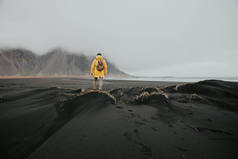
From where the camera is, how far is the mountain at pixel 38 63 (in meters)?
96.6

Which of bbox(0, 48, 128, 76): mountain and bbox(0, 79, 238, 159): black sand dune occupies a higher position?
bbox(0, 48, 128, 76): mountain

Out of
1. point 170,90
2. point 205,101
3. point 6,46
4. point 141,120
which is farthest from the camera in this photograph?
point 6,46

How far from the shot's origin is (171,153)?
125 centimetres

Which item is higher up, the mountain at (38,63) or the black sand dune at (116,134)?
the mountain at (38,63)

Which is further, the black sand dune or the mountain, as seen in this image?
the mountain

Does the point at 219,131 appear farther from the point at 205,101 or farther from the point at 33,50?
the point at 33,50

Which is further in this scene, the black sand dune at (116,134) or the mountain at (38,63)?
the mountain at (38,63)

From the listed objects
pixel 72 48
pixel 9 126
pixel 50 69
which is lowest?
pixel 9 126

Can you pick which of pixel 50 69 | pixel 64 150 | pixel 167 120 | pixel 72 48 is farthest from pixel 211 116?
pixel 72 48

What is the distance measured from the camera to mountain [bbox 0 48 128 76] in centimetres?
9659

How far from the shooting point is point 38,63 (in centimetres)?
11875

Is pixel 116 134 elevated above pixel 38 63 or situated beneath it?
situated beneath

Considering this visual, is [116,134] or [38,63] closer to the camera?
[116,134]

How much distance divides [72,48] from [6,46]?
8454 cm
